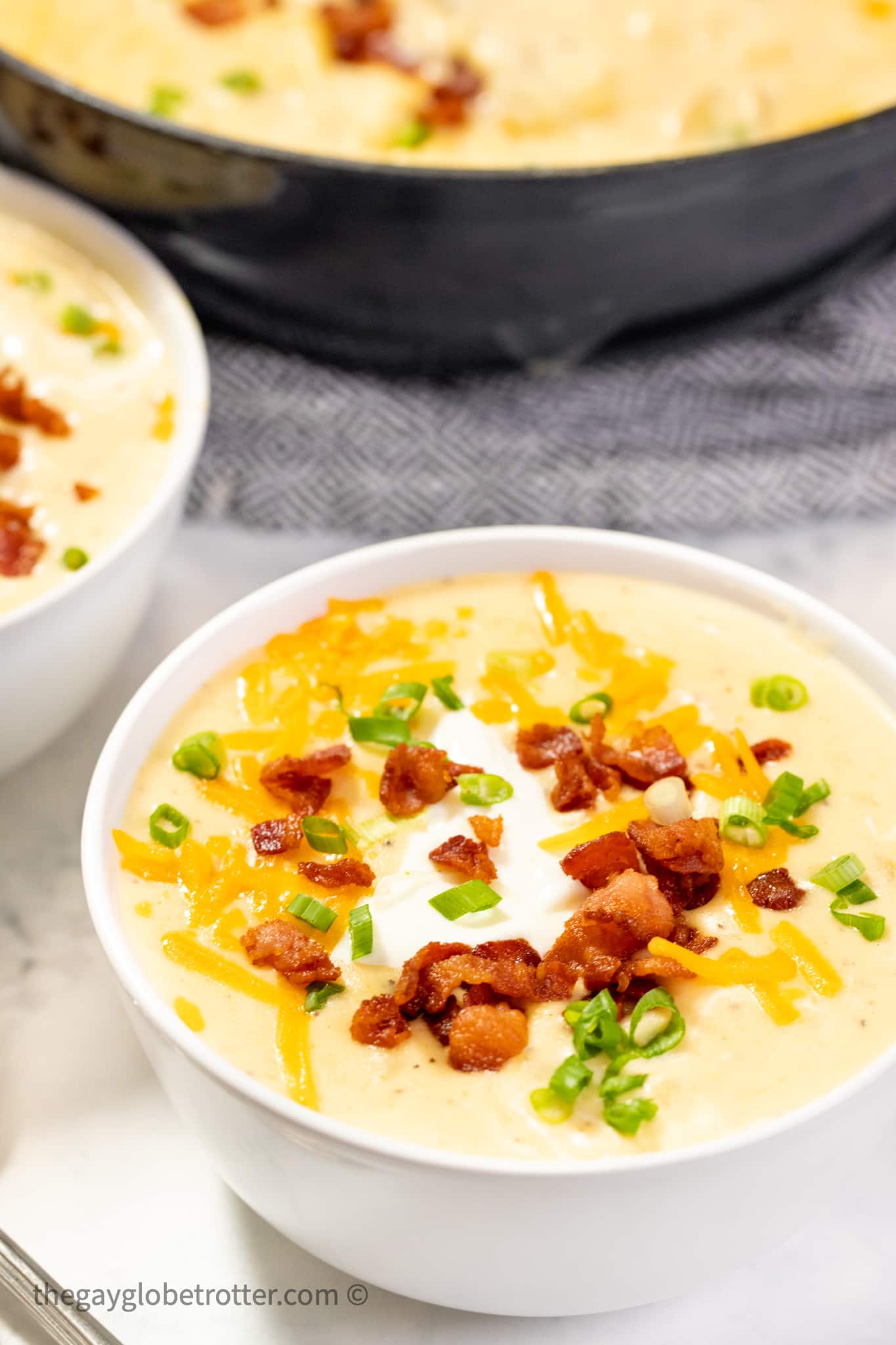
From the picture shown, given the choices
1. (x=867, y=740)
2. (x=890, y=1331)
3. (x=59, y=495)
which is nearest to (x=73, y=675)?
(x=59, y=495)

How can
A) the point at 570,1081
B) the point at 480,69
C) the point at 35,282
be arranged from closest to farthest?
the point at 570,1081 < the point at 35,282 < the point at 480,69

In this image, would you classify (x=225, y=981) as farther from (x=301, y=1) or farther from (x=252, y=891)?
(x=301, y=1)

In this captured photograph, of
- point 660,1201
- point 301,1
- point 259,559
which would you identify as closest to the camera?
point 660,1201

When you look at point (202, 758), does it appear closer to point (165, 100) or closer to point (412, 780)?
point (412, 780)

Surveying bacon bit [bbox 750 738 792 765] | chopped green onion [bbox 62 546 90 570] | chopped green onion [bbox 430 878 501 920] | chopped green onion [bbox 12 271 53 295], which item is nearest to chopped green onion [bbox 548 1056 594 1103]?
chopped green onion [bbox 430 878 501 920]

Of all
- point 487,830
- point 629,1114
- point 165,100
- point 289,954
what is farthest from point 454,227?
point 629,1114

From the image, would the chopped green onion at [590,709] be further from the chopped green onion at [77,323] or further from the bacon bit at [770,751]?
the chopped green onion at [77,323]

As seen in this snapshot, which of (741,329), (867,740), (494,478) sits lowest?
(494,478)

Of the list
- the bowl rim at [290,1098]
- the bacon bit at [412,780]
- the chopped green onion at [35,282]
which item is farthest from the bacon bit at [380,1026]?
the chopped green onion at [35,282]
